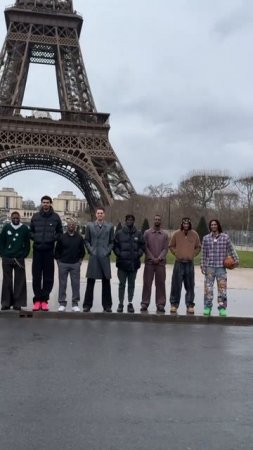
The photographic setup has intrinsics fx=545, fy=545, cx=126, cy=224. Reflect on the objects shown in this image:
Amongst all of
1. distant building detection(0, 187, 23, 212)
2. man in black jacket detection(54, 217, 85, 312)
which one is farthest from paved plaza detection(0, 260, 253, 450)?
distant building detection(0, 187, 23, 212)

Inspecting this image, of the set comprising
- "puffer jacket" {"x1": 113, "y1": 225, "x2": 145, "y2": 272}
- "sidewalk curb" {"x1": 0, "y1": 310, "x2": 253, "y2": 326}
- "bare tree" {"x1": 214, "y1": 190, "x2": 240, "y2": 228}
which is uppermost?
"bare tree" {"x1": 214, "y1": 190, "x2": 240, "y2": 228}

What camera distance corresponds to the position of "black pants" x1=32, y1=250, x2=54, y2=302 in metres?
9.52

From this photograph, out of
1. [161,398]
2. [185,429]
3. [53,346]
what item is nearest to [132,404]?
[161,398]

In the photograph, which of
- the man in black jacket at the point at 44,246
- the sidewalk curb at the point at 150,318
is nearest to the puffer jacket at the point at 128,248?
the sidewalk curb at the point at 150,318

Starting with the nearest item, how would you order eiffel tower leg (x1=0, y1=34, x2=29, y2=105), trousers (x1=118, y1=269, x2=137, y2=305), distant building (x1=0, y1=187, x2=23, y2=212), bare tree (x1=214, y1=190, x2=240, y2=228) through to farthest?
trousers (x1=118, y1=269, x2=137, y2=305)
eiffel tower leg (x1=0, y1=34, x2=29, y2=105)
bare tree (x1=214, y1=190, x2=240, y2=228)
distant building (x1=0, y1=187, x2=23, y2=212)

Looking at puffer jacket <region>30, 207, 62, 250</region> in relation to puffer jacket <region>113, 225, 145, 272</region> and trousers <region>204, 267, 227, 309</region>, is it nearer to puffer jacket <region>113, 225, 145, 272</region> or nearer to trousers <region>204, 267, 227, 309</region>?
puffer jacket <region>113, 225, 145, 272</region>

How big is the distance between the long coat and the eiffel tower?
3803 cm

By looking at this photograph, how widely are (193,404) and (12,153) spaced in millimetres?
46086

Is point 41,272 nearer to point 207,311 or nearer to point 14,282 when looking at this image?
point 14,282

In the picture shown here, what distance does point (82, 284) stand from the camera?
47.0 feet

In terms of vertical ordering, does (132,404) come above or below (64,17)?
below

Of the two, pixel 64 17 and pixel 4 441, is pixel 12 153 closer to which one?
pixel 64 17

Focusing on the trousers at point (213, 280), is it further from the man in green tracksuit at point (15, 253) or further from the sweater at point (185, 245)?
the man in green tracksuit at point (15, 253)

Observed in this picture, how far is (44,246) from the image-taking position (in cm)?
941
